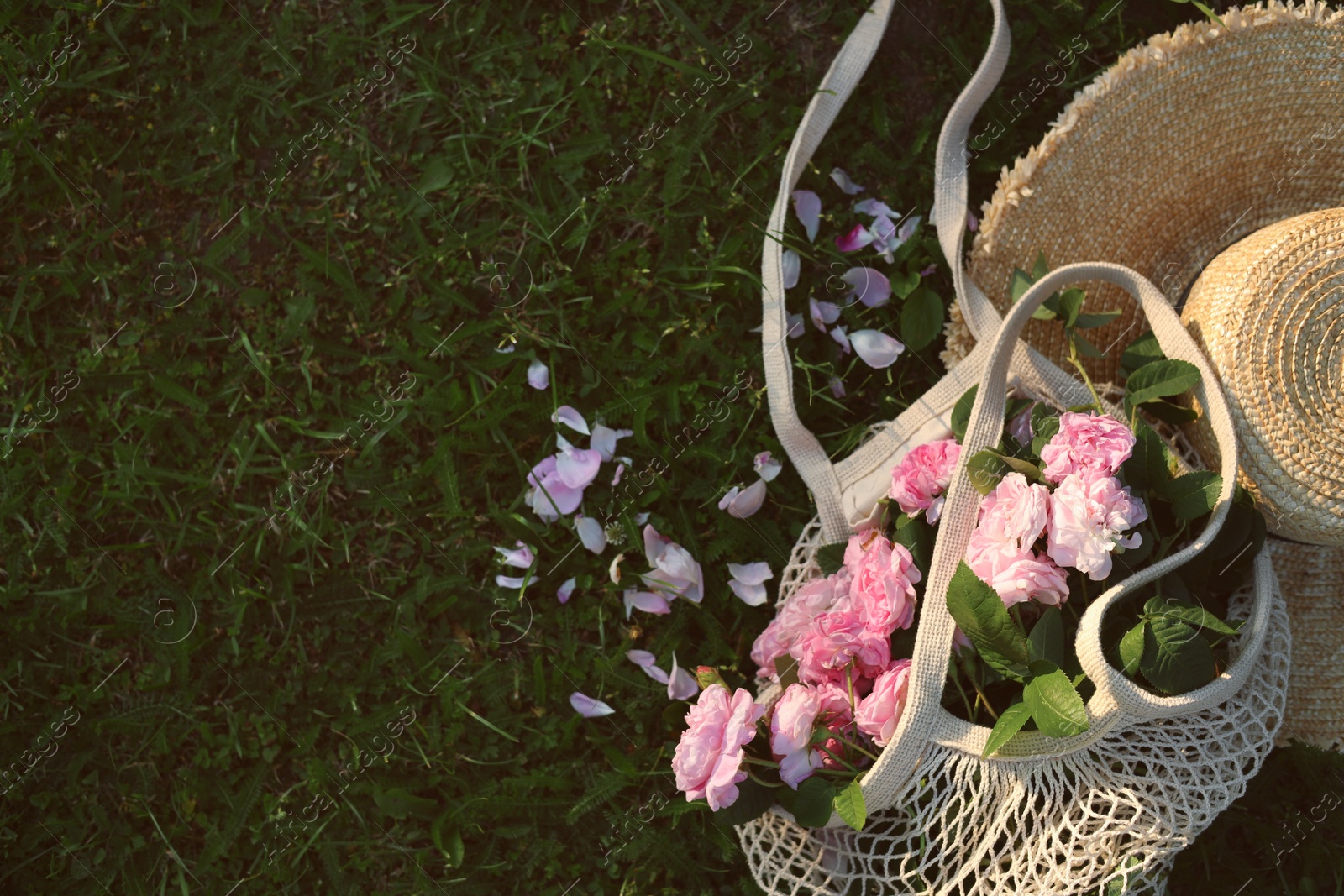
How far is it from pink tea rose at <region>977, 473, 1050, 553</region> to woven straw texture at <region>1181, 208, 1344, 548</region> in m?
0.40

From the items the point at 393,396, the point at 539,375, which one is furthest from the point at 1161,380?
the point at 393,396

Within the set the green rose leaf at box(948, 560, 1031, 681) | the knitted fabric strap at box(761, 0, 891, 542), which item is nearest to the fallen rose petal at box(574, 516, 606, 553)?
the knitted fabric strap at box(761, 0, 891, 542)

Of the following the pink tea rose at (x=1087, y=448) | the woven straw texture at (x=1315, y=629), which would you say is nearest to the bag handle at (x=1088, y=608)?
the pink tea rose at (x=1087, y=448)

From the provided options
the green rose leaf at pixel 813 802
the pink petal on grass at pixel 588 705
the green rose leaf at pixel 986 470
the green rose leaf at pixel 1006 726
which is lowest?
the pink petal on grass at pixel 588 705

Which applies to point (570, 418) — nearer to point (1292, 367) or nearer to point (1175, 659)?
point (1175, 659)

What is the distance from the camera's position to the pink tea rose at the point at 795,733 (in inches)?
53.7

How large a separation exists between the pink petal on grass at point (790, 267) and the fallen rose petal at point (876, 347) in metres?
0.16

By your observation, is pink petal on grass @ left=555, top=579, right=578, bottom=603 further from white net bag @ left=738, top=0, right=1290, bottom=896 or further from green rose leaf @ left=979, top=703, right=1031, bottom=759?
green rose leaf @ left=979, top=703, right=1031, bottom=759

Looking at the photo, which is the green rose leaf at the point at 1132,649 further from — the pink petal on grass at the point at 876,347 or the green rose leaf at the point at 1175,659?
the pink petal on grass at the point at 876,347

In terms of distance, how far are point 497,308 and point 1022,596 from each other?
1121mm

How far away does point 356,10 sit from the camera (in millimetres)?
1898

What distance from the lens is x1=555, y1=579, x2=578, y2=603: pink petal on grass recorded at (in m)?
1.81

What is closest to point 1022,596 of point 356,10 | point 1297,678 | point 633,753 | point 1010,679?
point 1010,679

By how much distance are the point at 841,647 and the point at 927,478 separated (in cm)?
30
